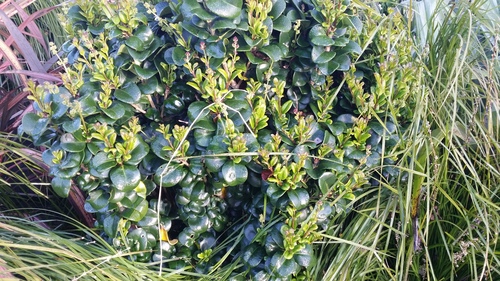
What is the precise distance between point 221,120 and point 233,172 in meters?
0.12

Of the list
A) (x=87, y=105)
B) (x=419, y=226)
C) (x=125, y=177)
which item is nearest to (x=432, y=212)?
(x=419, y=226)

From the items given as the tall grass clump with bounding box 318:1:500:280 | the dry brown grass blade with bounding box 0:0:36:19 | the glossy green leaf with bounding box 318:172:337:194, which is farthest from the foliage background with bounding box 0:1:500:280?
the dry brown grass blade with bounding box 0:0:36:19

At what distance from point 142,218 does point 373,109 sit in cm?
65

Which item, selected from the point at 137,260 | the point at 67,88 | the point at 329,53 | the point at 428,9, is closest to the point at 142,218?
the point at 137,260

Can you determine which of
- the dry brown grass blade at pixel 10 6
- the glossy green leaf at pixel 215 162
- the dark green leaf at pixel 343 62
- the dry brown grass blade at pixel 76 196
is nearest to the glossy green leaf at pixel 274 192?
the glossy green leaf at pixel 215 162

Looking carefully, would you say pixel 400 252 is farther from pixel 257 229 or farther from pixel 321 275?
pixel 257 229

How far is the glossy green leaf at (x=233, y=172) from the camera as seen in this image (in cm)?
90

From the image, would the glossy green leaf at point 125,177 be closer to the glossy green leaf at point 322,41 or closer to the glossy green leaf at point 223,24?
the glossy green leaf at point 223,24

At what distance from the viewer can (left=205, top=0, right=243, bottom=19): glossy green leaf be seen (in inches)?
32.6

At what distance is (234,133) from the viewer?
2.90 ft

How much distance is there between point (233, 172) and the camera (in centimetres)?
90

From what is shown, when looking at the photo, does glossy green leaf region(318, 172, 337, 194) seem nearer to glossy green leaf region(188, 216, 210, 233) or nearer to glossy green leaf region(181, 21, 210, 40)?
glossy green leaf region(188, 216, 210, 233)

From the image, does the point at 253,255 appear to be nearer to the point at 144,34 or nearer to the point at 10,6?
the point at 144,34

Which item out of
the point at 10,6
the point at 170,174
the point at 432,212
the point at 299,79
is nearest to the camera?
the point at 170,174
